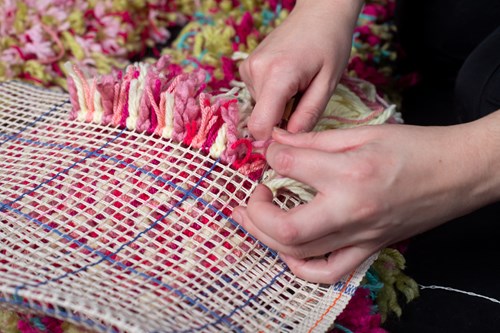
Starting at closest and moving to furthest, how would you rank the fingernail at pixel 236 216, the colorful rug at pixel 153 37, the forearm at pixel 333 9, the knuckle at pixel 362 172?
the knuckle at pixel 362 172, the fingernail at pixel 236 216, the forearm at pixel 333 9, the colorful rug at pixel 153 37

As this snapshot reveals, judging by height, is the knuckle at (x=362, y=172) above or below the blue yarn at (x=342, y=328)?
above

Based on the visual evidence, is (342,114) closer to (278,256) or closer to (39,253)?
(278,256)

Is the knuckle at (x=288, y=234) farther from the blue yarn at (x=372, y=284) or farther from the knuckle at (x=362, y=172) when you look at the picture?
the blue yarn at (x=372, y=284)

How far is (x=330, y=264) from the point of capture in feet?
2.05

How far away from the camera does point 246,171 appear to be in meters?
0.71

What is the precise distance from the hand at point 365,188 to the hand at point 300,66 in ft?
0.17

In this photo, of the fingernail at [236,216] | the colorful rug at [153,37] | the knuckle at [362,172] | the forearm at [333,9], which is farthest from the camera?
the colorful rug at [153,37]

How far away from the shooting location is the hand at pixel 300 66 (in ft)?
2.22

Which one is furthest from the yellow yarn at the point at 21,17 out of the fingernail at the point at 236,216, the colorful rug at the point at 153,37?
the fingernail at the point at 236,216

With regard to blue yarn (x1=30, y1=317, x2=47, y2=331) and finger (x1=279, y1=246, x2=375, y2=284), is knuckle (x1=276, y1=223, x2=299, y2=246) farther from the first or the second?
blue yarn (x1=30, y1=317, x2=47, y2=331)

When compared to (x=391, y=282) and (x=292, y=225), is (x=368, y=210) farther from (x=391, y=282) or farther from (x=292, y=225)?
(x=391, y=282)

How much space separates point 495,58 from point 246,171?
433 millimetres

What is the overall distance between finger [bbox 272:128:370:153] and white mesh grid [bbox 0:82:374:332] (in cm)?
10

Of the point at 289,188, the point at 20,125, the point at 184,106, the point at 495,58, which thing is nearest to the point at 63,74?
the point at 20,125
